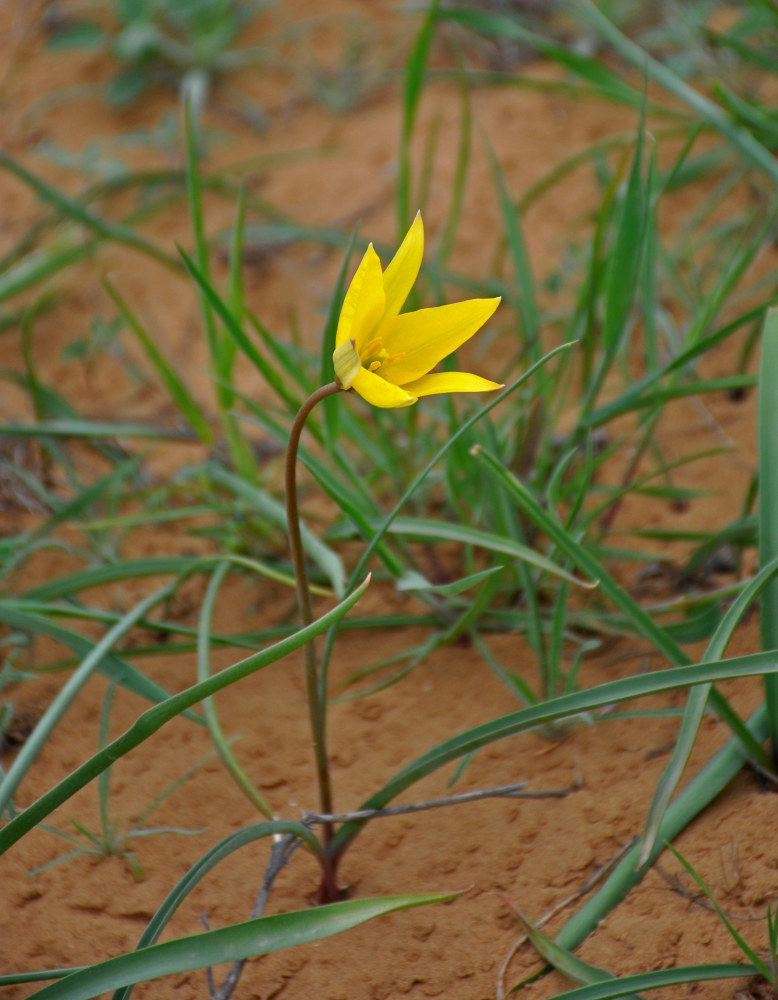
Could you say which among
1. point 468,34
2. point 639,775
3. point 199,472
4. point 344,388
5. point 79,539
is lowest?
point 639,775

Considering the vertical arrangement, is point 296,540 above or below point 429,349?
below

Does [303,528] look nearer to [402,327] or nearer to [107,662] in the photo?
[107,662]

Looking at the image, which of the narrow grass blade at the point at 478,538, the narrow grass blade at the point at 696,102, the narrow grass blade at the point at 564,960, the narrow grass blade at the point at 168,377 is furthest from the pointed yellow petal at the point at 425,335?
the narrow grass blade at the point at 696,102

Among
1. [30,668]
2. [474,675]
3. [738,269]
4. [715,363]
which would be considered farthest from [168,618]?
[715,363]

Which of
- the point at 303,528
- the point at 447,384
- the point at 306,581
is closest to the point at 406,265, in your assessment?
the point at 447,384

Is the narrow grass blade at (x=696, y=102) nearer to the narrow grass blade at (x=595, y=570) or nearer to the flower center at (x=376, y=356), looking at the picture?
the narrow grass blade at (x=595, y=570)

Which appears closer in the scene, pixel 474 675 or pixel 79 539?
pixel 474 675

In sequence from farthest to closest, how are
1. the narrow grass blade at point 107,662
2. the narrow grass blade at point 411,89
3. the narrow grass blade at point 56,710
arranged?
the narrow grass blade at point 411,89
the narrow grass blade at point 107,662
the narrow grass blade at point 56,710

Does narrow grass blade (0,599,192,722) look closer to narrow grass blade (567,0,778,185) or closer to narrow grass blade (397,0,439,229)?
narrow grass blade (397,0,439,229)

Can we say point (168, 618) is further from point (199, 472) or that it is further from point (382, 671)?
point (382, 671)
